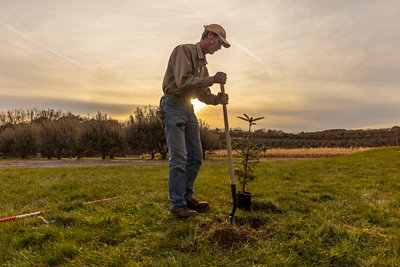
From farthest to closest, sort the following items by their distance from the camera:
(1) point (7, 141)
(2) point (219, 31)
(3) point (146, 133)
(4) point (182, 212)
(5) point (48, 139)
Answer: (1) point (7, 141) → (5) point (48, 139) → (3) point (146, 133) → (2) point (219, 31) → (4) point (182, 212)

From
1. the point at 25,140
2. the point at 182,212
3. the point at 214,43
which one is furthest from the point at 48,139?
the point at 214,43

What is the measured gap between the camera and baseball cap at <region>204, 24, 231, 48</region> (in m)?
5.07

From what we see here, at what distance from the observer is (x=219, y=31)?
16.8 feet

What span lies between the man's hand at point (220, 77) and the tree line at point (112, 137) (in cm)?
2214

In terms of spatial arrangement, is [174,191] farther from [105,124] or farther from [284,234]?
[105,124]

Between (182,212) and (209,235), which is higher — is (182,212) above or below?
above

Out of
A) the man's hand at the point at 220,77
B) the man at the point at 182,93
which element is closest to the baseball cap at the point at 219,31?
the man at the point at 182,93

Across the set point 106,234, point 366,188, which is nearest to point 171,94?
point 106,234

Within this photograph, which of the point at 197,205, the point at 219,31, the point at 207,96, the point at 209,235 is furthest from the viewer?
the point at 207,96

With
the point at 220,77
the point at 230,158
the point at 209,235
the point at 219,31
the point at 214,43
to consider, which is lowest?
the point at 209,235

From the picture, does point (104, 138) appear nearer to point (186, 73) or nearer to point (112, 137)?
point (112, 137)

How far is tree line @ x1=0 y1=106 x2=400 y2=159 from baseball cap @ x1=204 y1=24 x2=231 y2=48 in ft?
72.2

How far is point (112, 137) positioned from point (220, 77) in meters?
40.5

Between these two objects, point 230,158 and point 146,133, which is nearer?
point 230,158
